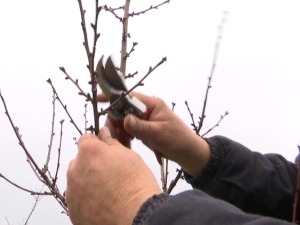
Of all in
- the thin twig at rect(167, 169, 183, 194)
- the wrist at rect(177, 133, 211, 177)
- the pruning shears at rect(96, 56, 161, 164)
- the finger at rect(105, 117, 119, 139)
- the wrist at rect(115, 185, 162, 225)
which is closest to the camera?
the wrist at rect(115, 185, 162, 225)

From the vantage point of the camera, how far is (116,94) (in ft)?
5.39

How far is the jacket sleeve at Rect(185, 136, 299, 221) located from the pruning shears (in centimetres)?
65

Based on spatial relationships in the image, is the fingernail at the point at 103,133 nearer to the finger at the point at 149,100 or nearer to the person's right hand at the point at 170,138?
the person's right hand at the point at 170,138

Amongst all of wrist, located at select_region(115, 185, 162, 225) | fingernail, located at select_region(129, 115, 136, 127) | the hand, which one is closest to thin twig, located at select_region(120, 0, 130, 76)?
fingernail, located at select_region(129, 115, 136, 127)

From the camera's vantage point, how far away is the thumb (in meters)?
1.62

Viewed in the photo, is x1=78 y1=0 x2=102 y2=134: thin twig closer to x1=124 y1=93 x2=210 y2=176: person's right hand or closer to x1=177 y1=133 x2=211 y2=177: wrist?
x1=124 y1=93 x2=210 y2=176: person's right hand

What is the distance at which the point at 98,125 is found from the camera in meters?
1.52

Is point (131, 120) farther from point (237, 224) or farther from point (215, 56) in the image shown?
point (237, 224)

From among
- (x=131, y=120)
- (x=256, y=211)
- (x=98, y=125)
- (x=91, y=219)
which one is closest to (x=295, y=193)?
(x=256, y=211)

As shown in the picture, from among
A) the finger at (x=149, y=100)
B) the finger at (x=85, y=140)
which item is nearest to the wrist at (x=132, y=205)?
the finger at (x=85, y=140)

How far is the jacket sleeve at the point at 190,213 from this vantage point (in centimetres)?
104

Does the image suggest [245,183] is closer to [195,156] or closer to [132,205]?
[195,156]

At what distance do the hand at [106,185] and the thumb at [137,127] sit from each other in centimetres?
30

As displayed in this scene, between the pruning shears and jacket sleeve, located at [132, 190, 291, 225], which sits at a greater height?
the pruning shears
